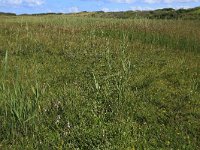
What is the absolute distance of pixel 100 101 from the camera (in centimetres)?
1000

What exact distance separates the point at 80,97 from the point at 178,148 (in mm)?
3377

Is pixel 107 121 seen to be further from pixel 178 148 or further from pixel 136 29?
pixel 136 29

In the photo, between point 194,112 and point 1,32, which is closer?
point 194,112

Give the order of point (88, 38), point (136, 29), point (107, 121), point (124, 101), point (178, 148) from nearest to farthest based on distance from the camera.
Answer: point (178, 148) < point (107, 121) < point (124, 101) < point (88, 38) < point (136, 29)

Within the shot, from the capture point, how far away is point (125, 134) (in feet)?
26.8

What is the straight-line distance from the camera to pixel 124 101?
10.1 m

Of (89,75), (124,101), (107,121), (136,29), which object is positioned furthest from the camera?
(136,29)

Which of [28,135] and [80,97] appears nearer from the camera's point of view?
[28,135]

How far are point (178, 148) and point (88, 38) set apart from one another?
12.5 m

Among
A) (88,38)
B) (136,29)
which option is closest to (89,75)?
(88,38)

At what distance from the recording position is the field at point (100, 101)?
832cm

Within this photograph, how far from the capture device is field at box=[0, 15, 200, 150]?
27.3 feet

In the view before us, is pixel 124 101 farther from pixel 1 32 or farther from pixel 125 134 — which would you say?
pixel 1 32

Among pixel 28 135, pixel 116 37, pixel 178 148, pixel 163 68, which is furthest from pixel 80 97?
pixel 116 37
